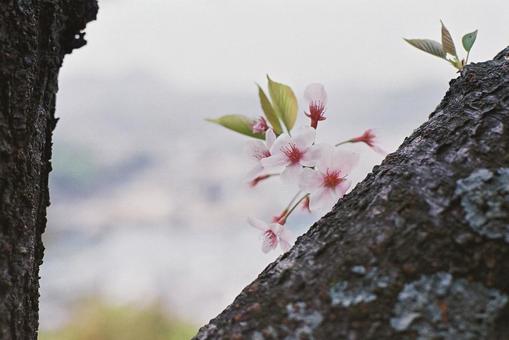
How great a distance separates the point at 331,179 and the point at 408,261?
0.97 ft

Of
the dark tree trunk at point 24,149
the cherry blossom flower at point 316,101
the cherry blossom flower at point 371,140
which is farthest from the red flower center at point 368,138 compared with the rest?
the dark tree trunk at point 24,149

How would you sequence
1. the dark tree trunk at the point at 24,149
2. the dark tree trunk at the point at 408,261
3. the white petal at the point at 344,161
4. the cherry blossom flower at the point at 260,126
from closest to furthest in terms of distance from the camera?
the dark tree trunk at the point at 408,261 < the dark tree trunk at the point at 24,149 < the white petal at the point at 344,161 < the cherry blossom flower at the point at 260,126

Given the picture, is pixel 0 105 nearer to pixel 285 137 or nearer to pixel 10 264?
pixel 10 264

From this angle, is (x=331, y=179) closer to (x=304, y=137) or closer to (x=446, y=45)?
(x=304, y=137)

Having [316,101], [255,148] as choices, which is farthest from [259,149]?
[316,101]

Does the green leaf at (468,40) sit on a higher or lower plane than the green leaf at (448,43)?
lower

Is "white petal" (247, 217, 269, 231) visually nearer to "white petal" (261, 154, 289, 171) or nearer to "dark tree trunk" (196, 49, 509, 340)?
"white petal" (261, 154, 289, 171)

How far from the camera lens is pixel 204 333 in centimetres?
53

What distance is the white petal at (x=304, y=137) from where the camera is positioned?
763mm

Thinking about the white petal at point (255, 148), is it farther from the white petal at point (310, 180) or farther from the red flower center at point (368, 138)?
the red flower center at point (368, 138)

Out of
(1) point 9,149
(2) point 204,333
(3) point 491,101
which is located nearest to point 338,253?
(2) point 204,333

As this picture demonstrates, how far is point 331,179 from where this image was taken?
2.52 feet

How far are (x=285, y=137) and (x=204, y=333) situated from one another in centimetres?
31

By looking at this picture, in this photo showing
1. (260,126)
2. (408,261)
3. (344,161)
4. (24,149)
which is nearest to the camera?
(408,261)
